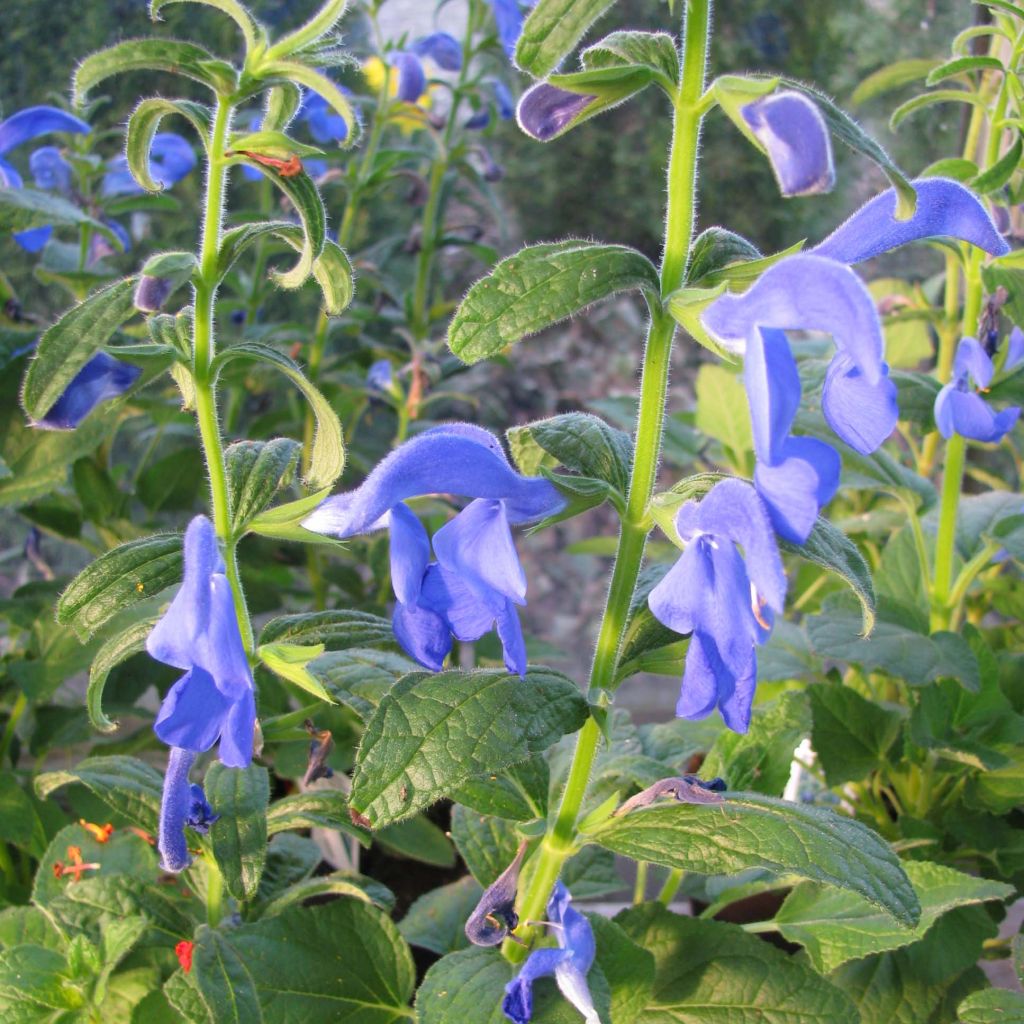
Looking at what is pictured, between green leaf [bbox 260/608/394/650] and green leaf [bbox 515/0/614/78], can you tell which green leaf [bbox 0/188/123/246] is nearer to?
green leaf [bbox 260/608/394/650]

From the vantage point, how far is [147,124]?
24.2 inches

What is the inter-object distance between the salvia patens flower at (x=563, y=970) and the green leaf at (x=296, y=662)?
0.20 metres

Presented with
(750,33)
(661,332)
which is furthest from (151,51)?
(750,33)

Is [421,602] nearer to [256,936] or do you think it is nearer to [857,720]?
[256,936]

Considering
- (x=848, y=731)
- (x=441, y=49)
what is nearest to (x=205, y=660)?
(x=848, y=731)

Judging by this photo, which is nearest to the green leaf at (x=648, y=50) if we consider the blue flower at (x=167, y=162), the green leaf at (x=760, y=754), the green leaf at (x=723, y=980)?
the green leaf at (x=760, y=754)

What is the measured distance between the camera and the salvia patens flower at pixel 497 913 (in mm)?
661

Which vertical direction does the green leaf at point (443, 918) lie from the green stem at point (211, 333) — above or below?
below

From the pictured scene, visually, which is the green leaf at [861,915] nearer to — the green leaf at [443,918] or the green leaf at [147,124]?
the green leaf at [443,918]

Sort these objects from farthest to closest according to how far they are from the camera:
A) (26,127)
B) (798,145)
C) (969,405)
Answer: (26,127), (969,405), (798,145)

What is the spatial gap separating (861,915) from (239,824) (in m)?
0.43

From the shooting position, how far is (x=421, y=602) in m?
0.55

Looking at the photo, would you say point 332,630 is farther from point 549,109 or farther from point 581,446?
point 549,109

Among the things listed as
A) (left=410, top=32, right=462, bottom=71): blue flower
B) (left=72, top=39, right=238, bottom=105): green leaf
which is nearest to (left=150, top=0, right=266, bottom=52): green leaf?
(left=72, top=39, right=238, bottom=105): green leaf
